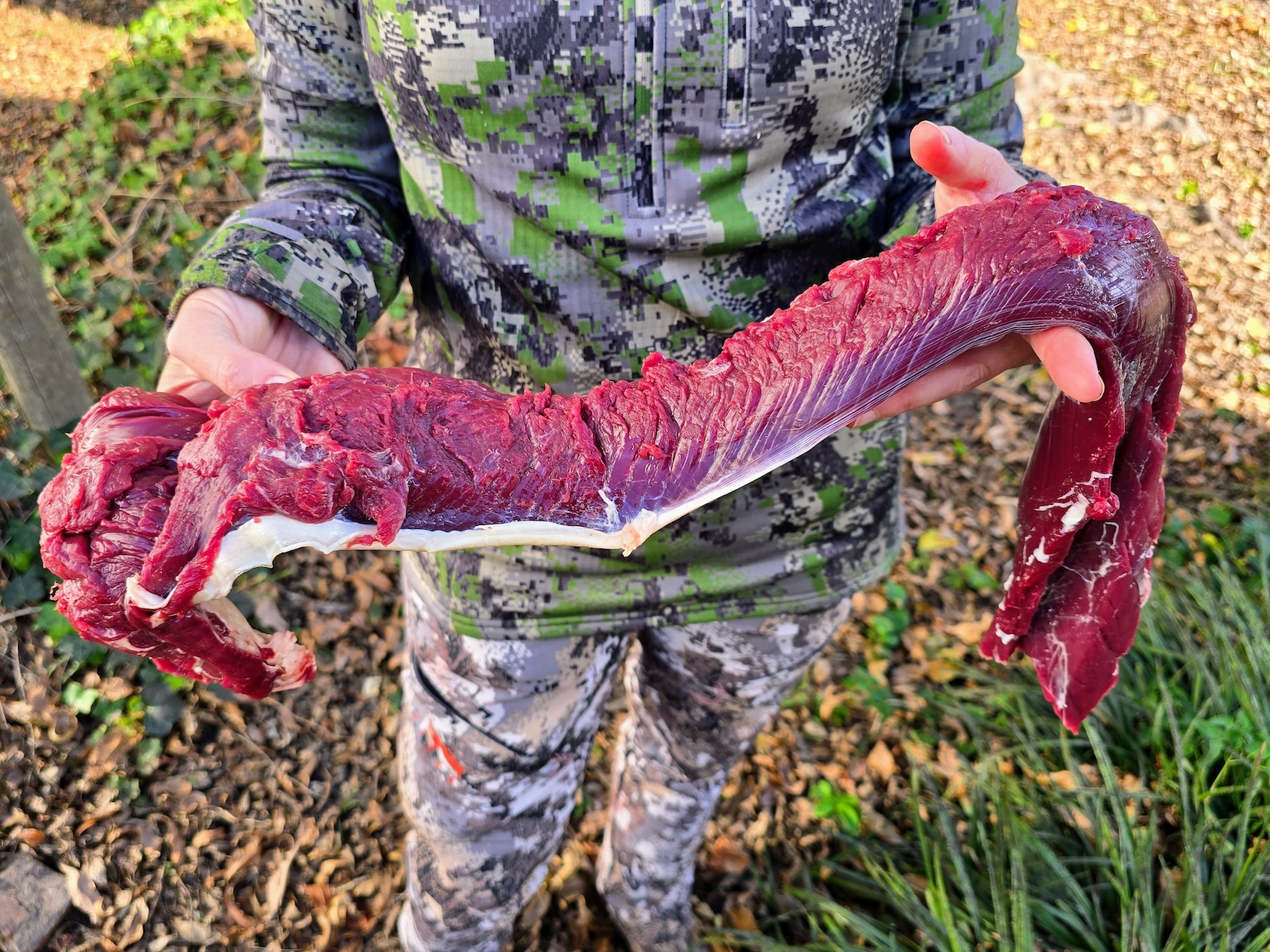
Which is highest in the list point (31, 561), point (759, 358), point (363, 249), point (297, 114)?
point (297, 114)

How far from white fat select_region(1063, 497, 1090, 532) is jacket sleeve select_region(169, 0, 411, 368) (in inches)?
62.9

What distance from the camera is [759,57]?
1525mm

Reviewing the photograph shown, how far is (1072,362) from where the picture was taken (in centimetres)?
Result: 148

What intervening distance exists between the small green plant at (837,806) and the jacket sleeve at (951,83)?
249 centimetres

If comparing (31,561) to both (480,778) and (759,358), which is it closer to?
(480,778)

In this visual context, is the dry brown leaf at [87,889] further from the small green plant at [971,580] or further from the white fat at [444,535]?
the small green plant at [971,580]

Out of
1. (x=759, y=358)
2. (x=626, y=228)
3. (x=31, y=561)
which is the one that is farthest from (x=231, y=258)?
(x=31, y=561)

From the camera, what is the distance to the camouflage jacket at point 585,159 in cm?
151

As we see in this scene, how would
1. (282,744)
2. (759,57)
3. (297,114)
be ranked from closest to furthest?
(759,57) → (297,114) → (282,744)

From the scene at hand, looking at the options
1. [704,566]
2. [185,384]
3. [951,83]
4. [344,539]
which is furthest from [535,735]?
[951,83]

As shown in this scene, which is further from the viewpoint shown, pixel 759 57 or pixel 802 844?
pixel 802 844

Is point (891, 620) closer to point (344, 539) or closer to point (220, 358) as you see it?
point (344, 539)

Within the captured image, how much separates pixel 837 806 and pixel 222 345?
303 cm

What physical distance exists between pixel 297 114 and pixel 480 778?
1617mm
